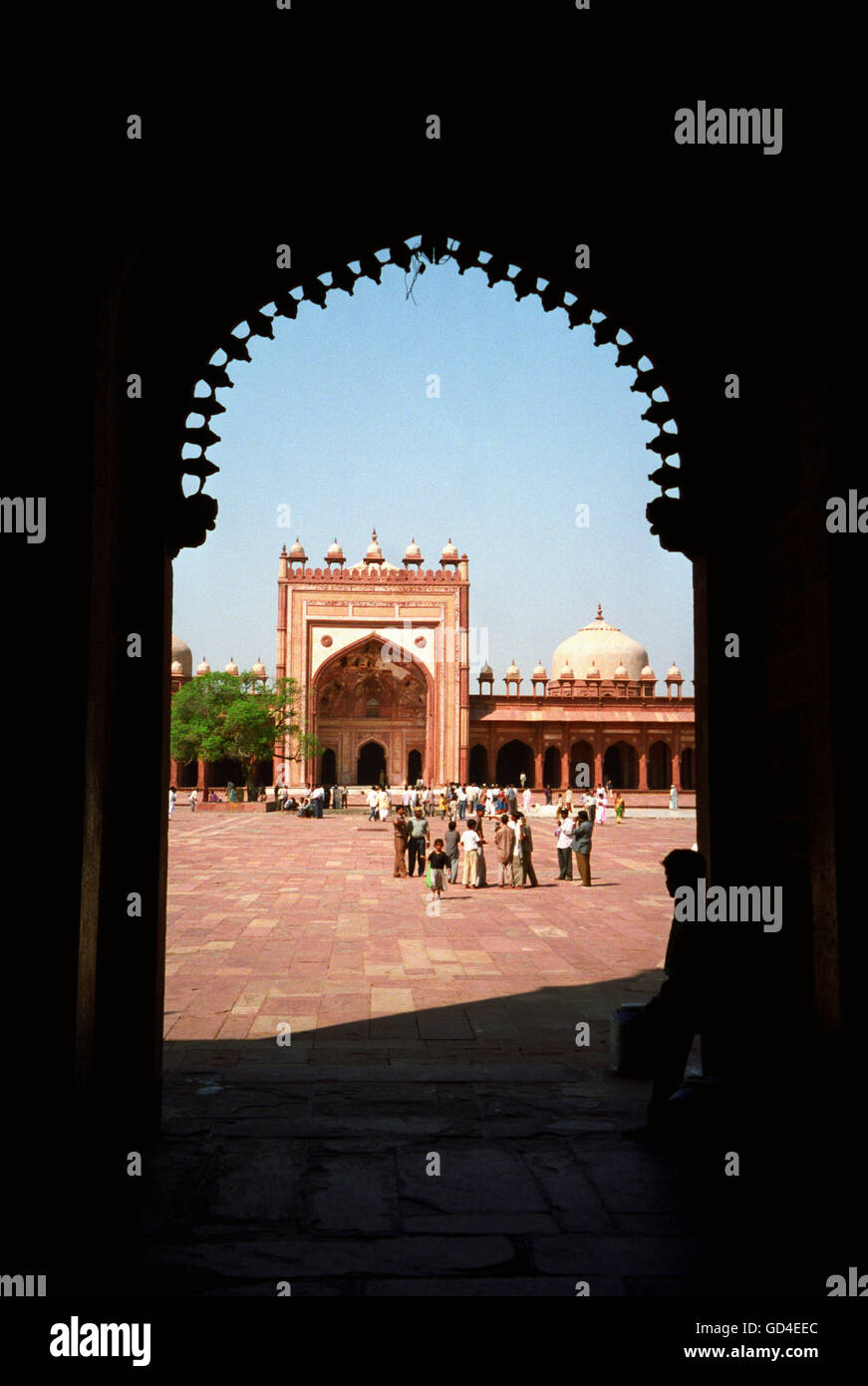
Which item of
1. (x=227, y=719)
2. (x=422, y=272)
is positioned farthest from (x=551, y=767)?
(x=422, y=272)

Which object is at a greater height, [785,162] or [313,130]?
[313,130]

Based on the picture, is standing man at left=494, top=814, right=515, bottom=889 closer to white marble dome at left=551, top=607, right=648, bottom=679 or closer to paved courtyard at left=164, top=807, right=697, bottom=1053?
paved courtyard at left=164, top=807, right=697, bottom=1053

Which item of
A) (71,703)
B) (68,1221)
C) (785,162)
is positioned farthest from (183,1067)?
(785,162)

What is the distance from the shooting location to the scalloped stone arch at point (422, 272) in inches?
158

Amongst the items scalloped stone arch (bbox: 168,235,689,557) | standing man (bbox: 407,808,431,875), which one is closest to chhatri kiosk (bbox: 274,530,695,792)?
standing man (bbox: 407,808,431,875)

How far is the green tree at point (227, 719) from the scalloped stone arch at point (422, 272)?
32147 mm

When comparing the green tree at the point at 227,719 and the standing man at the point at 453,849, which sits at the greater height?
the green tree at the point at 227,719

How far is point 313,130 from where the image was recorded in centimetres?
372

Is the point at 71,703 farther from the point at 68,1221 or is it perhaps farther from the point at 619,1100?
the point at 619,1100

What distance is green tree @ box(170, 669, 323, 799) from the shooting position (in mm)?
35938

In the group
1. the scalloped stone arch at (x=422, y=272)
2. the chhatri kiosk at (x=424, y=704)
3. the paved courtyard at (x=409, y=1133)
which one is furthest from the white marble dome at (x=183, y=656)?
the scalloped stone arch at (x=422, y=272)

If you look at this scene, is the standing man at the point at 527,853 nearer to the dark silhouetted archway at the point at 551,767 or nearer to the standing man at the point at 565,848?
the standing man at the point at 565,848

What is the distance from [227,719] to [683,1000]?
3315 cm
